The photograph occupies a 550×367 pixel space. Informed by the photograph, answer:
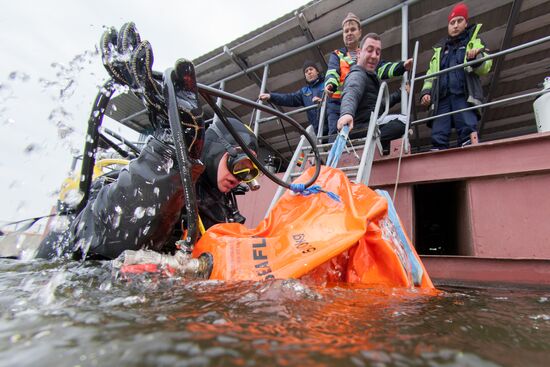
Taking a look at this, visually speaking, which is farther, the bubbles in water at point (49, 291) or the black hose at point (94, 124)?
the black hose at point (94, 124)

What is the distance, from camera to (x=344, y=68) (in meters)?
3.40

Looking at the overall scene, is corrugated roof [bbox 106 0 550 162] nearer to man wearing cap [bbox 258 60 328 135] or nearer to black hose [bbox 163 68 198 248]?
man wearing cap [bbox 258 60 328 135]

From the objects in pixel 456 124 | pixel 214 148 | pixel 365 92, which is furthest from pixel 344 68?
pixel 214 148

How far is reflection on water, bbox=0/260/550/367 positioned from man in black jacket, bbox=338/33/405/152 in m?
1.86

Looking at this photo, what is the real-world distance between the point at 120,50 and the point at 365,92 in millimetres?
2378

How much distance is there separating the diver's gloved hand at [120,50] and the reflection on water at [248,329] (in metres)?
0.99

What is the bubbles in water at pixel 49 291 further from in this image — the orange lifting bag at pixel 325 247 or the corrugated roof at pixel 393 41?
the corrugated roof at pixel 393 41

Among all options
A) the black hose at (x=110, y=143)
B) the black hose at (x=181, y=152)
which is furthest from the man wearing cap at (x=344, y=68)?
the black hose at (x=181, y=152)

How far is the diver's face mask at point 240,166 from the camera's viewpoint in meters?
1.68

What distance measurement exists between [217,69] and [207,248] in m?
4.78

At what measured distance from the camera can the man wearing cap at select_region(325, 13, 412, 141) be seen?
3203 millimetres

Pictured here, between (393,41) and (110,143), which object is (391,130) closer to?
(393,41)

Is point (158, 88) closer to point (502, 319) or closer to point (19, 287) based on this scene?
point (19, 287)

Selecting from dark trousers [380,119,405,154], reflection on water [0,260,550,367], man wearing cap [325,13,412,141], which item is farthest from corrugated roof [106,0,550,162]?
reflection on water [0,260,550,367]
